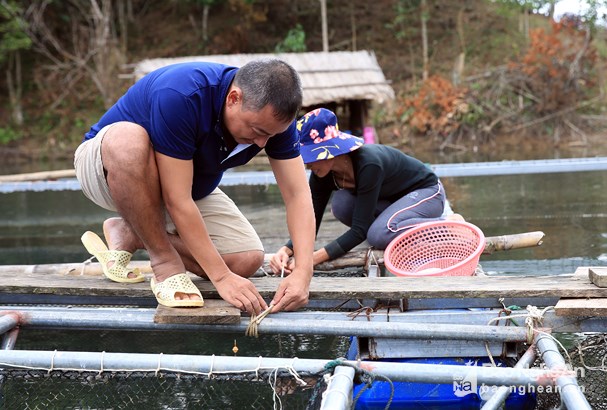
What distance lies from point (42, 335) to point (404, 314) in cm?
218

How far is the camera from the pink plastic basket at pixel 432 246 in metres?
3.64

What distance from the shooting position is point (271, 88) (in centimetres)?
239

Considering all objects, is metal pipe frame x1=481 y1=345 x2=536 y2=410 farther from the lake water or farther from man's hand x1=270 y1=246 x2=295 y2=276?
man's hand x1=270 y1=246 x2=295 y2=276

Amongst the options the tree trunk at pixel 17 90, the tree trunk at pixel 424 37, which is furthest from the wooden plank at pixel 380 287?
the tree trunk at pixel 17 90

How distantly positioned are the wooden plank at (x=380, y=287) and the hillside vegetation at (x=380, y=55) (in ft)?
40.4

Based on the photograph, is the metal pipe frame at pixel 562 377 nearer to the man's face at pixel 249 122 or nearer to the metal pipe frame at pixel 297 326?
the metal pipe frame at pixel 297 326

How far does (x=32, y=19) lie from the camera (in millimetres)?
19969

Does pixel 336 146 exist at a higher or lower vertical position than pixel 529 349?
higher

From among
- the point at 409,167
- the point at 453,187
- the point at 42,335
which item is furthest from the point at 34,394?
the point at 453,187

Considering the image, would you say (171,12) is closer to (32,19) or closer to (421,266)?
(32,19)

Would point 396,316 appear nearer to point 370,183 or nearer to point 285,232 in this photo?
point 370,183

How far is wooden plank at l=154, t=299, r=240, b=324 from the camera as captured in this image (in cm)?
254

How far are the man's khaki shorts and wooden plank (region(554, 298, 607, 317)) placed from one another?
1.26 meters

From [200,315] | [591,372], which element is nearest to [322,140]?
[200,315]
